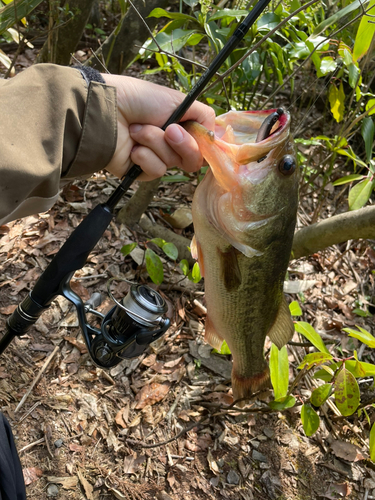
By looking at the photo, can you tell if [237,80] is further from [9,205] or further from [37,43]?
[37,43]

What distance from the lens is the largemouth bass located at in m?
1.55

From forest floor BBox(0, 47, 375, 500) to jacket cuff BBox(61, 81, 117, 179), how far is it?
61.0 inches

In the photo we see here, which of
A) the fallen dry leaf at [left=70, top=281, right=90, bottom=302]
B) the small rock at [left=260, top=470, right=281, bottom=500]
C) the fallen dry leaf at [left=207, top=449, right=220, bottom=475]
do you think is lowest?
the small rock at [left=260, top=470, right=281, bottom=500]

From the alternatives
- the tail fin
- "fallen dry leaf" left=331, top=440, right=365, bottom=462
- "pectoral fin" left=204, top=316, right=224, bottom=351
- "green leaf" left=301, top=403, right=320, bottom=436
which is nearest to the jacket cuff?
"pectoral fin" left=204, top=316, right=224, bottom=351

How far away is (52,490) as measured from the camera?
7.29ft

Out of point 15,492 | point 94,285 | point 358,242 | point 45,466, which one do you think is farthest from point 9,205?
point 358,242

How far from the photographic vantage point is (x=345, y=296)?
13.3ft

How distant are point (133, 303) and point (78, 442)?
52.2 inches

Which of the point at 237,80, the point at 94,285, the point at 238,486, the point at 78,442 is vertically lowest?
the point at 238,486

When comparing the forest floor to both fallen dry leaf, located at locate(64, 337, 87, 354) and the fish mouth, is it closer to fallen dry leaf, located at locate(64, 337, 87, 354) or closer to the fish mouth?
fallen dry leaf, located at locate(64, 337, 87, 354)

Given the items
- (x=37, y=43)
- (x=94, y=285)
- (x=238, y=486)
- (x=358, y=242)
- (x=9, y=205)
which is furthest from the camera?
(x=37, y=43)

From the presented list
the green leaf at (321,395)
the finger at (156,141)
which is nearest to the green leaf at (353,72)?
the finger at (156,141)

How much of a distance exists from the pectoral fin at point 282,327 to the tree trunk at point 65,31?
278cm

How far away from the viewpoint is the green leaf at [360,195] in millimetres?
3008
